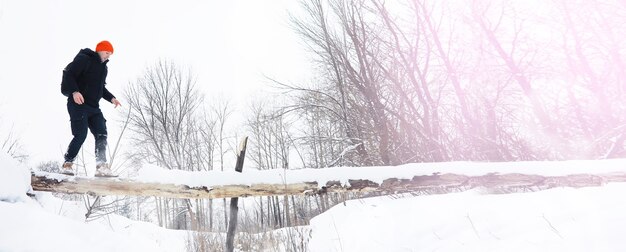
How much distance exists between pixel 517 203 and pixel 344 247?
75.6 inches

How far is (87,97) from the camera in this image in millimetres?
4242

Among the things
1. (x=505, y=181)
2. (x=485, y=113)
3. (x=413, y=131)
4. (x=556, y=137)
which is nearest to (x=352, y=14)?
(x=413, y=131)

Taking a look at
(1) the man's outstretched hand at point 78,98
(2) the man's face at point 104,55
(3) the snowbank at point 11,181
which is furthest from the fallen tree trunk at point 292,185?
(2) the man's face at point 104,55

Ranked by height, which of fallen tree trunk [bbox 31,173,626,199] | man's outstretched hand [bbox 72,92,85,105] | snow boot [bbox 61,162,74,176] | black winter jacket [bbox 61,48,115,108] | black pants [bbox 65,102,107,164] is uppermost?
Answer: black winter jacket [bbox 61,48,115,108]

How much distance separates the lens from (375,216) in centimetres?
423

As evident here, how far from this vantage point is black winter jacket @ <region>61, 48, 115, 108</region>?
4.01 metres

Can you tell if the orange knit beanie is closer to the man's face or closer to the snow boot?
the man's face

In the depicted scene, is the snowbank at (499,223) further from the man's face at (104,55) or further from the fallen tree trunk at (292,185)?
the man's face at (104,55)

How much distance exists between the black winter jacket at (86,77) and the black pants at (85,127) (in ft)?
0.34

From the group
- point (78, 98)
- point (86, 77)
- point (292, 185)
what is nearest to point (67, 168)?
point (78, 98)

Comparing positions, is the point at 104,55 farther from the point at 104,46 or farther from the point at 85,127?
the point at 85,127

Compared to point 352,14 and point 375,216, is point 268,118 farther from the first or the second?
point 375,216

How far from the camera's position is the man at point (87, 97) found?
4.00 metres

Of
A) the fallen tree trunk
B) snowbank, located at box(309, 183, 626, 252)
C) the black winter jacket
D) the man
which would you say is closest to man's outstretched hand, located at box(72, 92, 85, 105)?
the man
